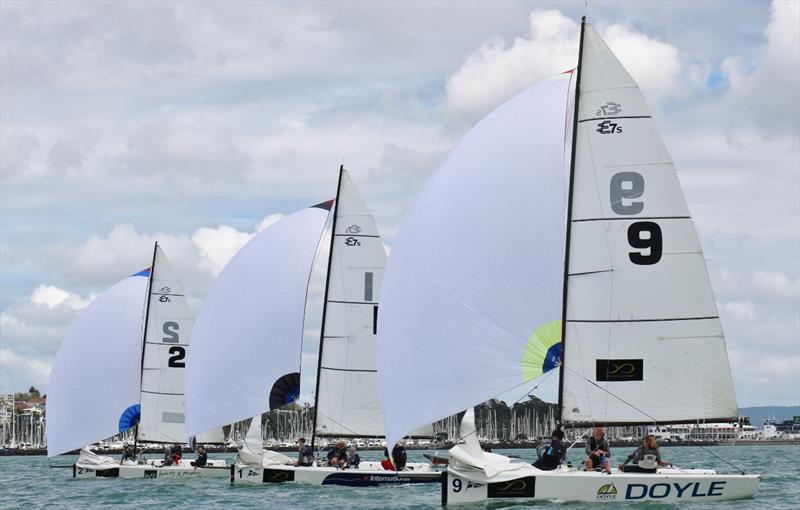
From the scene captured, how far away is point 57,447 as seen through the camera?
139 feet

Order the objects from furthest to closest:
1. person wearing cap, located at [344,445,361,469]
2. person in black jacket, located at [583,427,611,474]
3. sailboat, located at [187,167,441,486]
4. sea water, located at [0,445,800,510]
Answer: sailboat, located at [187,167,441,486], person wearing cap, located at [344,445,361,469], sea water, located at [0,445,800,510], person in black jacket, located at [583,427,611,474]

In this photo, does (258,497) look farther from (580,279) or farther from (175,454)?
(175,454)

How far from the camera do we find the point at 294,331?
114ft

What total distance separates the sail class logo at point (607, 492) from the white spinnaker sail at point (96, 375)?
79.4 ft

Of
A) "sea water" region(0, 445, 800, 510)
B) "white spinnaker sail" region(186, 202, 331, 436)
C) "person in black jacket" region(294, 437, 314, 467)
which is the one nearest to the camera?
"sea water" region(0, 445, 800, 510)

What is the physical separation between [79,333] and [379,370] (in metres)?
21.3

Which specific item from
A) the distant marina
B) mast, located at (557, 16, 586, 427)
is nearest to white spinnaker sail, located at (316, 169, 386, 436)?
mast, located at (557, 16, 586, 427)

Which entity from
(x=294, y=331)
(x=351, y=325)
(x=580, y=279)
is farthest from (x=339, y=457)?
(x=580, y=279)

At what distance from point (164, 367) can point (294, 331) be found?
9030mm

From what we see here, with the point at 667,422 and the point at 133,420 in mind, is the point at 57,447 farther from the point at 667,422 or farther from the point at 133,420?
the point at 667,422

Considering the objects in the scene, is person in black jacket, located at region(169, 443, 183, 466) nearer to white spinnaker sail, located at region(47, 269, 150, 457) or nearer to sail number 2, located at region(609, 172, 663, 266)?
white spinnaker sail, located at region(47, 269, 150, 457)

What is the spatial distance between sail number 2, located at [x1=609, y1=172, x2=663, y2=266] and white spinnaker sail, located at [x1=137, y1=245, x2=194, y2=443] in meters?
22.3

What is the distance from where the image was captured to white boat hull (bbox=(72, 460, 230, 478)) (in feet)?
125

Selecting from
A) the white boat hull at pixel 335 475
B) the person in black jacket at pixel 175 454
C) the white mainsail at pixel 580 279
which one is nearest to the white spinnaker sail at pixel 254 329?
the white boat hull at pixel 335 475
